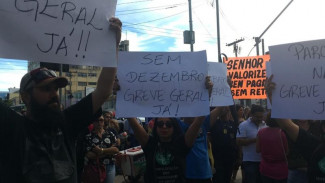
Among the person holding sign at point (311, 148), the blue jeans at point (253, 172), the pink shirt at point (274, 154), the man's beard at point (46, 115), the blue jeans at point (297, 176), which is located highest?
the man's beard at point (46, 115)

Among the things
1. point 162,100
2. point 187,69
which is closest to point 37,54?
point 162,100

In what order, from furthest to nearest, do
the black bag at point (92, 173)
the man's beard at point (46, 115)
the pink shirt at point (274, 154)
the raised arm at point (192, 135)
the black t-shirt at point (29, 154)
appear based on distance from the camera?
the black bag at point (92, 173) → the pink shirt at point (274, 154) → the raised arm at point (192, 135) → the man's beard at point (46, 115) → the black t-shirt at point (29, 154)

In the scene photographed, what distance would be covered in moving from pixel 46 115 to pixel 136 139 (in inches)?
67.8

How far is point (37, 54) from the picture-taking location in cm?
191

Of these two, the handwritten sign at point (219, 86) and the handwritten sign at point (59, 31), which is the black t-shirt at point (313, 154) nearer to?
the handwritten sign at point (219, 86)

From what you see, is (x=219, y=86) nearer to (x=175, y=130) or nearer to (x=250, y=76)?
(x=175, y=130)

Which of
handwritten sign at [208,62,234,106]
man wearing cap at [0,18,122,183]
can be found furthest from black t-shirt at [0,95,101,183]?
handwritten sign at [208,62,234,106]

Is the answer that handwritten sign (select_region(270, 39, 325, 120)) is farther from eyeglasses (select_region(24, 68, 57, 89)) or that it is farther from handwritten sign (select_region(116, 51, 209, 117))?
eyeglasses (select_region(24, 68, 57, 89))

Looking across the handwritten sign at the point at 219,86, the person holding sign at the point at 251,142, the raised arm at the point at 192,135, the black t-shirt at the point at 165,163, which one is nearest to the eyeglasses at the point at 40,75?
the black t-shirt at the point at 165,163

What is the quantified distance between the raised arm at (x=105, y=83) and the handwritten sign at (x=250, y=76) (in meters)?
4.36

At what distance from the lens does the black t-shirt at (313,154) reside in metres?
2.68

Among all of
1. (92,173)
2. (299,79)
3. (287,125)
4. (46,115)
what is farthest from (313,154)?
(92,173)

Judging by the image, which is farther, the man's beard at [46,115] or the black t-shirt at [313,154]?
the black t-shirt at [313,154]

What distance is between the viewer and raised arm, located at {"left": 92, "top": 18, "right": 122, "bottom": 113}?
6.88ft
